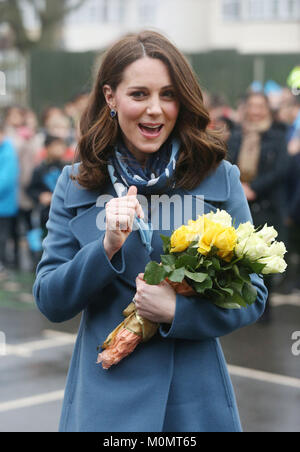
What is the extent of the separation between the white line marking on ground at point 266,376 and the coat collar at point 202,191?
3.63m

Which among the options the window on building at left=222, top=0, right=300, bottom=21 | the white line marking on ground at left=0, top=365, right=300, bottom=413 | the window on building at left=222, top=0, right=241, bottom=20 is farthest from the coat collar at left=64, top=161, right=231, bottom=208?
the window on building at left=222, top=0, right=241, bottom=20

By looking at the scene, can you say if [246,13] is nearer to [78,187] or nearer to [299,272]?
[299,272]

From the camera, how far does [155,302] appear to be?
8.64 ft

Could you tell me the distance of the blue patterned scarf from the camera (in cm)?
277

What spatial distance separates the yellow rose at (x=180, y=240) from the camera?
2.61 metres

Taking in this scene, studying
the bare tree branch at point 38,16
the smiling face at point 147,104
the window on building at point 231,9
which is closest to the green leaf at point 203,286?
the smiling face at point 147,104

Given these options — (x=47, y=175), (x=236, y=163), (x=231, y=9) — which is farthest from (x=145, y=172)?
(x=231, y=9)

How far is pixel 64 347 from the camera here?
24.0 feet

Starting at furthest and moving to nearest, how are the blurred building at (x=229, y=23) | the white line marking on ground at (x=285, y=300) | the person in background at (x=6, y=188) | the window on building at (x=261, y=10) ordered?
the window on building at (x=261, y=10) → the blurred building at (x=229, y=23) → the person in background at (x=6, y=188) → the white line marking on ground at (x=285, y=300)

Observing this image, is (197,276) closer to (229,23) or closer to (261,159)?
(261,159)

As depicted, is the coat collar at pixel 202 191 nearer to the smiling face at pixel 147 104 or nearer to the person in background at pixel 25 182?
the smiling face at pixel 147 104

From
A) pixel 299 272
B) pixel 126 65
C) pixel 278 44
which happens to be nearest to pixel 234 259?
pixel 126 65

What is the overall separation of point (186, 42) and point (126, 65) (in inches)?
1831

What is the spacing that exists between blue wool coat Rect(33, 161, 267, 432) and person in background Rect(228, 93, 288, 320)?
17.3 feet
